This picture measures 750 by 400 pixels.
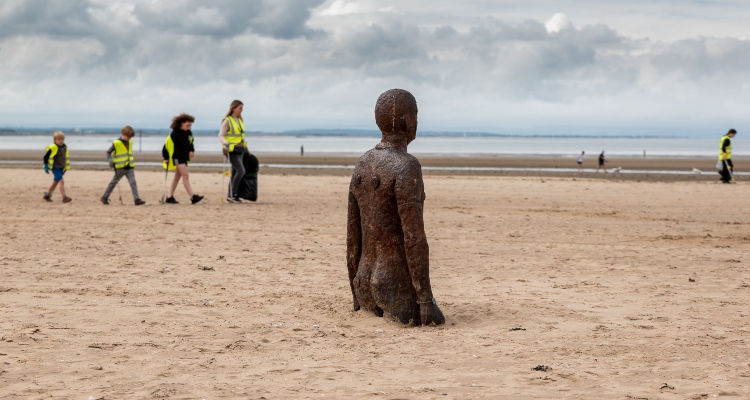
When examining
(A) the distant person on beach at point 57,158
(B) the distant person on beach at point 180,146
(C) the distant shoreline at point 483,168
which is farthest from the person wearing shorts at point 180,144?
(C) the distant shoreline at point 483,168

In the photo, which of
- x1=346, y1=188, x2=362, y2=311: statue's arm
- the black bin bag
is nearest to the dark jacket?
the black bin bag

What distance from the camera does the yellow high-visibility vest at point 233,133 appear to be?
16.1m

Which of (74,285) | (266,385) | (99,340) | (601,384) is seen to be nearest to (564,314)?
(601,384)

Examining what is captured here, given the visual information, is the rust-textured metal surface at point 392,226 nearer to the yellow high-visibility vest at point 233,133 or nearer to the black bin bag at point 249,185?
the yellow high-visibility vest at point 233,133

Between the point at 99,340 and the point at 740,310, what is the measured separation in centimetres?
509

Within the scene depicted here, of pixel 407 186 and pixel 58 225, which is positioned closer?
pixel 407 186

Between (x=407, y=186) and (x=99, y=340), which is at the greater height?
(x=407, y=186)

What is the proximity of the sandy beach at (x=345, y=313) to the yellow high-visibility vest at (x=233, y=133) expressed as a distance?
5.89 feet

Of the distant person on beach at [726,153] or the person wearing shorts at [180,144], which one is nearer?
the person wearing shorts at [180,144]

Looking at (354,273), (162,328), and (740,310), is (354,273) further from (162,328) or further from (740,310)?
(740,310)

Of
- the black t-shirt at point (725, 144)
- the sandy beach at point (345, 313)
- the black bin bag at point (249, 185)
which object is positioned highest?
the black t-shirt at point (725, 144)

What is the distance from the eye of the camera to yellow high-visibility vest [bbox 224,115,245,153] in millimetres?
16094

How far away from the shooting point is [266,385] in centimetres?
519

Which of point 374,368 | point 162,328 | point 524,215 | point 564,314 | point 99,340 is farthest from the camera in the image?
point 524,215
